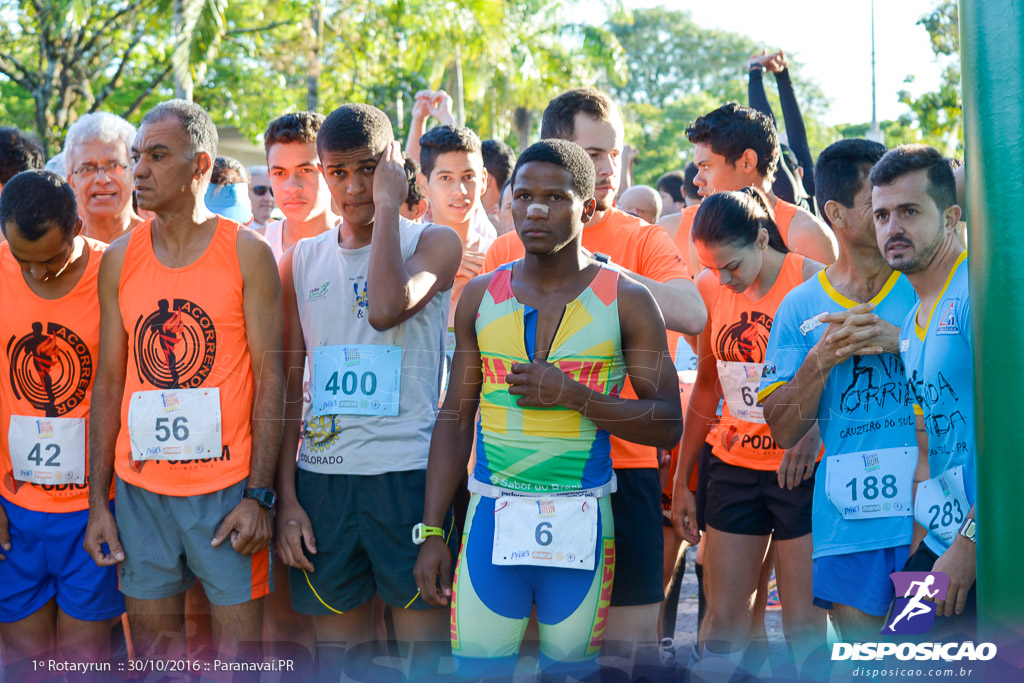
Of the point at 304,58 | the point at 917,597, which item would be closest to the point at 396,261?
the point at 917,597

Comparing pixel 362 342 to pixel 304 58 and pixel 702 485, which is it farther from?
pixel 304 58

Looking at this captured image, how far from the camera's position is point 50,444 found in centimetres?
347

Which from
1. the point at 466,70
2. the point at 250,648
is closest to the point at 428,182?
the point at 250,648

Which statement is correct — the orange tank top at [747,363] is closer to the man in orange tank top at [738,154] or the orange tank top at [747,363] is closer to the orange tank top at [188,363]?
the man in orange tank top at [738,154]

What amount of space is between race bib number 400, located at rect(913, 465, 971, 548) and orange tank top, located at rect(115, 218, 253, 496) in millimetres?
2193

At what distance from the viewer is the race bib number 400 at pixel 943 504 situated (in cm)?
272

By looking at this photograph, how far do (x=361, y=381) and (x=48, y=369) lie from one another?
3.91 feet

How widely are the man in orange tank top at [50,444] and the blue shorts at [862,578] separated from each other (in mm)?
2522

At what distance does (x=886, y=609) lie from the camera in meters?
3.06

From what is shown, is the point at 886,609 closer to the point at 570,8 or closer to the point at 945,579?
the point at 945,579

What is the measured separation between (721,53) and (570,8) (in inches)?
1016

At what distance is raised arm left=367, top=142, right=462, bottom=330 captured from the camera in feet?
10.4

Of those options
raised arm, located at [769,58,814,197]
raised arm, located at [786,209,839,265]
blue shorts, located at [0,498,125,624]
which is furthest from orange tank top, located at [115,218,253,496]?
raised arm, located at [769,58,814,197]

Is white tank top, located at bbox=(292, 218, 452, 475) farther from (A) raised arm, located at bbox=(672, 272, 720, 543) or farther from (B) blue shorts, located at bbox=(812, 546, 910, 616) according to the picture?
(B) blue shorts, located at bbox=(812, 546, 910, 616)
